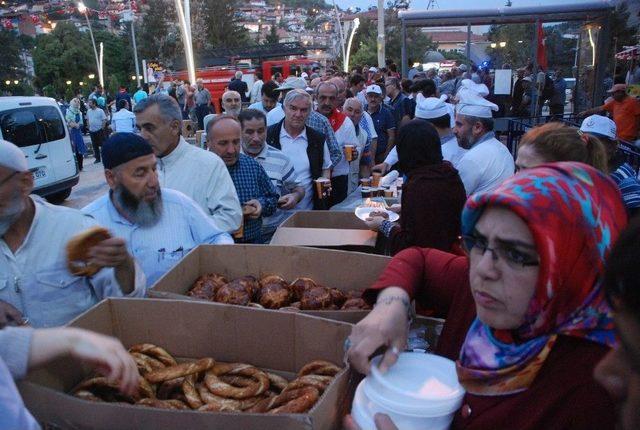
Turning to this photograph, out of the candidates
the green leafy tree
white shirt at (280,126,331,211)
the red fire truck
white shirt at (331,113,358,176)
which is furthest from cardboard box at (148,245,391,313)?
the green leafy tree

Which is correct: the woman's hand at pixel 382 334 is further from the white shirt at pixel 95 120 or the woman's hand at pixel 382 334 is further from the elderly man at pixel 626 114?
the white shirt at pixel 95 120

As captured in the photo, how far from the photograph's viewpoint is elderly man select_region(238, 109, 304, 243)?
464cm

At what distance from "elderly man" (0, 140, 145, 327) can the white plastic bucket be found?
132 centimetres

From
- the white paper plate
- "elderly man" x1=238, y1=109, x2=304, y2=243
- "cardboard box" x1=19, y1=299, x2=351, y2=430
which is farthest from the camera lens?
"elderly man" x1=238, y1=109, x2=304, y2=243

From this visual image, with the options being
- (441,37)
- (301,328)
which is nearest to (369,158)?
(301,328)

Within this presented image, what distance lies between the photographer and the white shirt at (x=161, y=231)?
9.68 feet

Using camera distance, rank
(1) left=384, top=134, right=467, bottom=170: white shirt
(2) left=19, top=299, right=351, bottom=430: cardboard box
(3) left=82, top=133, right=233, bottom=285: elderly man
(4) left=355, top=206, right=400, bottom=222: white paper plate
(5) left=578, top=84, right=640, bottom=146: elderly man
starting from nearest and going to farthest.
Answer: (2) left=19, top=299, right=351, bottom=430: cardboard box, (3) left=82, top=133, right=233, bottom=285: elderly man, (4) left=355, top=206, right=400, bottom=222: white paper plate, (1) left=384, top=134, right=467, bottom=170: white shirt, (5) left=578, top=84, right=640, bottom=146: elderly man

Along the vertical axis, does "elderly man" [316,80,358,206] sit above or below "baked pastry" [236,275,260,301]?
above

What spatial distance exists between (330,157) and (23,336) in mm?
4581

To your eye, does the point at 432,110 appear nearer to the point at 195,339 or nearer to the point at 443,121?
the point at 443,121

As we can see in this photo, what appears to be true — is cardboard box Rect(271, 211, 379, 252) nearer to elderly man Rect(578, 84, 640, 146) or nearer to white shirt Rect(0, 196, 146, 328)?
white shirt Rect(0, 196, 146, 328)

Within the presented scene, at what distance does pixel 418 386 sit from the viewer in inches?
55.5

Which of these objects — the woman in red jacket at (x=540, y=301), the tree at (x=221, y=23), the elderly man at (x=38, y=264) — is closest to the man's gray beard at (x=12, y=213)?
the elderly man at (x=38, y=264)

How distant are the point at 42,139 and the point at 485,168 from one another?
9.95 meters
